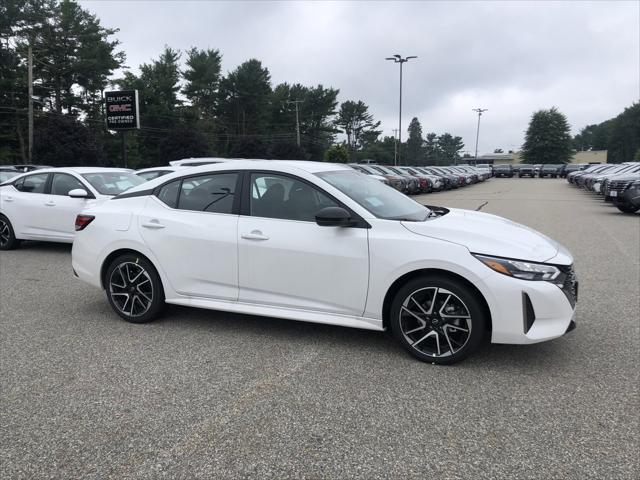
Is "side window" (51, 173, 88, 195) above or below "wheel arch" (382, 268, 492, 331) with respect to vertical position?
above

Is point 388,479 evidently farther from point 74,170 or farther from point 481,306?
point 74,170

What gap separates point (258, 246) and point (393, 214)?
3.96 ft

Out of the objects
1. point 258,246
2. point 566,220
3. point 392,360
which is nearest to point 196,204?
point 258,246

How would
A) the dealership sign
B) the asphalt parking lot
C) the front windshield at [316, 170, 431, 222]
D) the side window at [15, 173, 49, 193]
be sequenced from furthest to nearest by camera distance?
the dealership sign, the side window at [15, 173, 49, 193], the front windshield at [316, 170, 431, 222], the asphalt parking lot

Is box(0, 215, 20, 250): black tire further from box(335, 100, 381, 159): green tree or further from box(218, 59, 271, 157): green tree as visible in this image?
box(335, 100, 381, 159): green tree

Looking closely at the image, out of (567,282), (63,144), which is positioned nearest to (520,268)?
(567,282)

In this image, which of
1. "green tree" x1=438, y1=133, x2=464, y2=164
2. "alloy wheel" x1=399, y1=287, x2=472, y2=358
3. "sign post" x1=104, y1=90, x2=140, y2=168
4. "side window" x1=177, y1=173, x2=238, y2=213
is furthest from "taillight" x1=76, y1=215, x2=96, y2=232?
"green tree" x1=438, y1=133, x2=464, y2=164

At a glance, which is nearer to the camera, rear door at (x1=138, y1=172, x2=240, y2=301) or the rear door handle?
rear door at (x1=138, y1=172, x2=240, y2=301)

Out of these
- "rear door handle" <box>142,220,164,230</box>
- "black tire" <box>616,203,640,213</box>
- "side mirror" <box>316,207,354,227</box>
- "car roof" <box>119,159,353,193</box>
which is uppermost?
"car roof" <box>119,159,353,193</box>

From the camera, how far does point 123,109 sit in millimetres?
21141

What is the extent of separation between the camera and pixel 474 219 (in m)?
4.67

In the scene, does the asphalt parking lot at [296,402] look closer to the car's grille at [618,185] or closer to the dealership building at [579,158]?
the car's grille at [618,185]

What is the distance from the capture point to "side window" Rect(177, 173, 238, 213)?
189 inches

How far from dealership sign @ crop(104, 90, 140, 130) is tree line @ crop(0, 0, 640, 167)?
10375 millimetres
